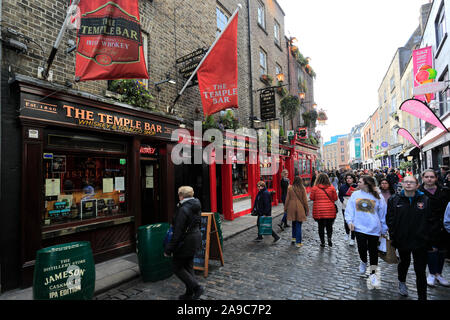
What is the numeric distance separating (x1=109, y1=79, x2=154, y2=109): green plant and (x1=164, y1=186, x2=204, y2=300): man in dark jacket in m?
3.84

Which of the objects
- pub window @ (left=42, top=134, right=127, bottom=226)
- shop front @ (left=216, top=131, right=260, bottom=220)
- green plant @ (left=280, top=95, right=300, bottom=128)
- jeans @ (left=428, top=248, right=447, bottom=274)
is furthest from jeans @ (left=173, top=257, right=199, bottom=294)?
green plant @ (left=280, top=95, right=300, bottom=128)

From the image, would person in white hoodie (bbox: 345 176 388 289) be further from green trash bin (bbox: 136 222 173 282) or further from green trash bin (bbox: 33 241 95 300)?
green trash bin (bbox: 33 241 95 300)

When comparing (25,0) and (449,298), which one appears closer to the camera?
(449,298)

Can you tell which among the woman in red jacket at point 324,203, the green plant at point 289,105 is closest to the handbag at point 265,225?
A: the woman in red jacket at point 324,203

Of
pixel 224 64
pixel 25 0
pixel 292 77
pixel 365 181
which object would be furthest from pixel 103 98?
pixel 292 77

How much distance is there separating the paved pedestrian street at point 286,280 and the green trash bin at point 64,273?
691 mm

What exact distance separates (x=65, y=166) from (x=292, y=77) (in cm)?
1786

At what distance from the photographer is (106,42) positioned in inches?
174

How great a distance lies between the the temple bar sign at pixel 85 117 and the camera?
14.5 feet

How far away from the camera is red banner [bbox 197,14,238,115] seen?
6.83 meters

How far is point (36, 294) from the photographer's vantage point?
3.18 m

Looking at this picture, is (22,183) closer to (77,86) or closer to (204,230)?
(77,86)

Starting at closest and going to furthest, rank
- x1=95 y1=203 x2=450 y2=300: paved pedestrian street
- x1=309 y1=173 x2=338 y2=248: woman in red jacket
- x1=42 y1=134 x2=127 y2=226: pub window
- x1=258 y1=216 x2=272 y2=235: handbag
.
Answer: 1. x1=95 y1=203 x2=450 y2=300: paved pedestrian street
2. x1=42 y1=134 x2=127 y2=226: pub window
3. x1=309 y1=173 x2=338 y2=248: woman in red jacket
4. x1=258 y1=216 x2=272 y2=235: handbag

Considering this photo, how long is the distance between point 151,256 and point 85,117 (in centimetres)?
334
